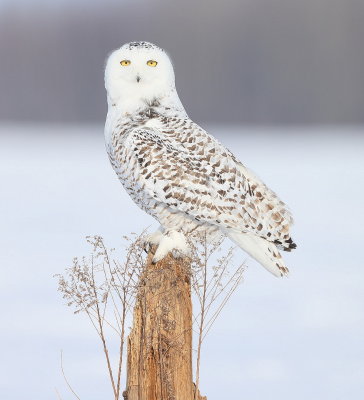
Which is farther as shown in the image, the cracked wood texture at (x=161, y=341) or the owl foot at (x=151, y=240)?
the owl foot at (x=151, y=240)

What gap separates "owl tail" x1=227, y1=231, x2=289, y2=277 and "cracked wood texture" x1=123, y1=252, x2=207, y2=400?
0.38 m

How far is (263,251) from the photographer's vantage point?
4.41m

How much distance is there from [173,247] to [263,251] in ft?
1.24

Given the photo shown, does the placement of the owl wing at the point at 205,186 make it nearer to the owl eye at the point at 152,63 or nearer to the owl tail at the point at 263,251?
the owl tail at the point at 263,251

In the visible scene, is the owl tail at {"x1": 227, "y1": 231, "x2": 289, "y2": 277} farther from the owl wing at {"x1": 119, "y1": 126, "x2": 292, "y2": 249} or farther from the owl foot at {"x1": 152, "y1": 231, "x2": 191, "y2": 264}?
the owl foot at {"x1": 152, "y1": 231, "x2": 191, "y2": 264}

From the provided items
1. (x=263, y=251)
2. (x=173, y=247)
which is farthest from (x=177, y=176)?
(x=263, y=251)

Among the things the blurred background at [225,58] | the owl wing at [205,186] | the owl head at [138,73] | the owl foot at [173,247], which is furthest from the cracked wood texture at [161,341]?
the blurred background at [225,58]

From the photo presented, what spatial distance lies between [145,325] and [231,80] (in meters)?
22.3

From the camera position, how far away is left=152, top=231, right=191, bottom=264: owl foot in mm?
4305

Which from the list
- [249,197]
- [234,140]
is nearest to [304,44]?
[234,140]

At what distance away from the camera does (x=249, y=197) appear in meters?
4.43

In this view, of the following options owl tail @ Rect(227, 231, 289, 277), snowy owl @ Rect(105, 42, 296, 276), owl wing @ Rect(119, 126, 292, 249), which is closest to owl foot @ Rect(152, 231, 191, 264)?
snowy owl @ Rect(105, 42, 296, 276)

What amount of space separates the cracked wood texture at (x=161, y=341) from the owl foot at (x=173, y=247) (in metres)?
0.15

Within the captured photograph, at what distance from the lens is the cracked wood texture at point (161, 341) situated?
4.07 meters
